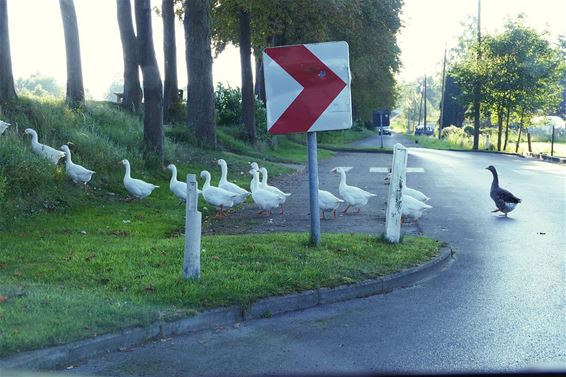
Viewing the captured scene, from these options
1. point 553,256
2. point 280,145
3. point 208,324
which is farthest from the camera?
point 280,145

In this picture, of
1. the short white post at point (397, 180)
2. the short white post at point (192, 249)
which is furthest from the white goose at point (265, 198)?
the short white post at point (192, 249)

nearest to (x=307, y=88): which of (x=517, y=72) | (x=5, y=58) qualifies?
(x=5, y=58)

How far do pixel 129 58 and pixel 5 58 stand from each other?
875 centimetres

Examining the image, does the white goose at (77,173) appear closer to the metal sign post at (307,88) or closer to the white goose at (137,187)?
the white goose at (137,187)

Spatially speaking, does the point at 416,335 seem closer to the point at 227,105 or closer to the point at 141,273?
the point at 141,273

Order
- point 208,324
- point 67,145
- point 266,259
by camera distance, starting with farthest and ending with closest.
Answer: point 67,145 < point 266,259 < point 208,324

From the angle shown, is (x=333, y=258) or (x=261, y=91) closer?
(x=333, y=258)

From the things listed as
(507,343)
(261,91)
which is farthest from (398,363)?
(261,91)

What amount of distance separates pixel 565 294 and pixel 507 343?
2.28 meters

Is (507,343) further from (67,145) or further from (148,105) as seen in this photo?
(148,105)

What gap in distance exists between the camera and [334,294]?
741 cm

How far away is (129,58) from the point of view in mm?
25359

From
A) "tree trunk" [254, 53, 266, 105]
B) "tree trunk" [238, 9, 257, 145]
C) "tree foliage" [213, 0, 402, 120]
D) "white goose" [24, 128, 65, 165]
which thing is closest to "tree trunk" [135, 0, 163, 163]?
"white goose" [24, 128, 65, 165]

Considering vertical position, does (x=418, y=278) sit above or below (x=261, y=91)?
below
